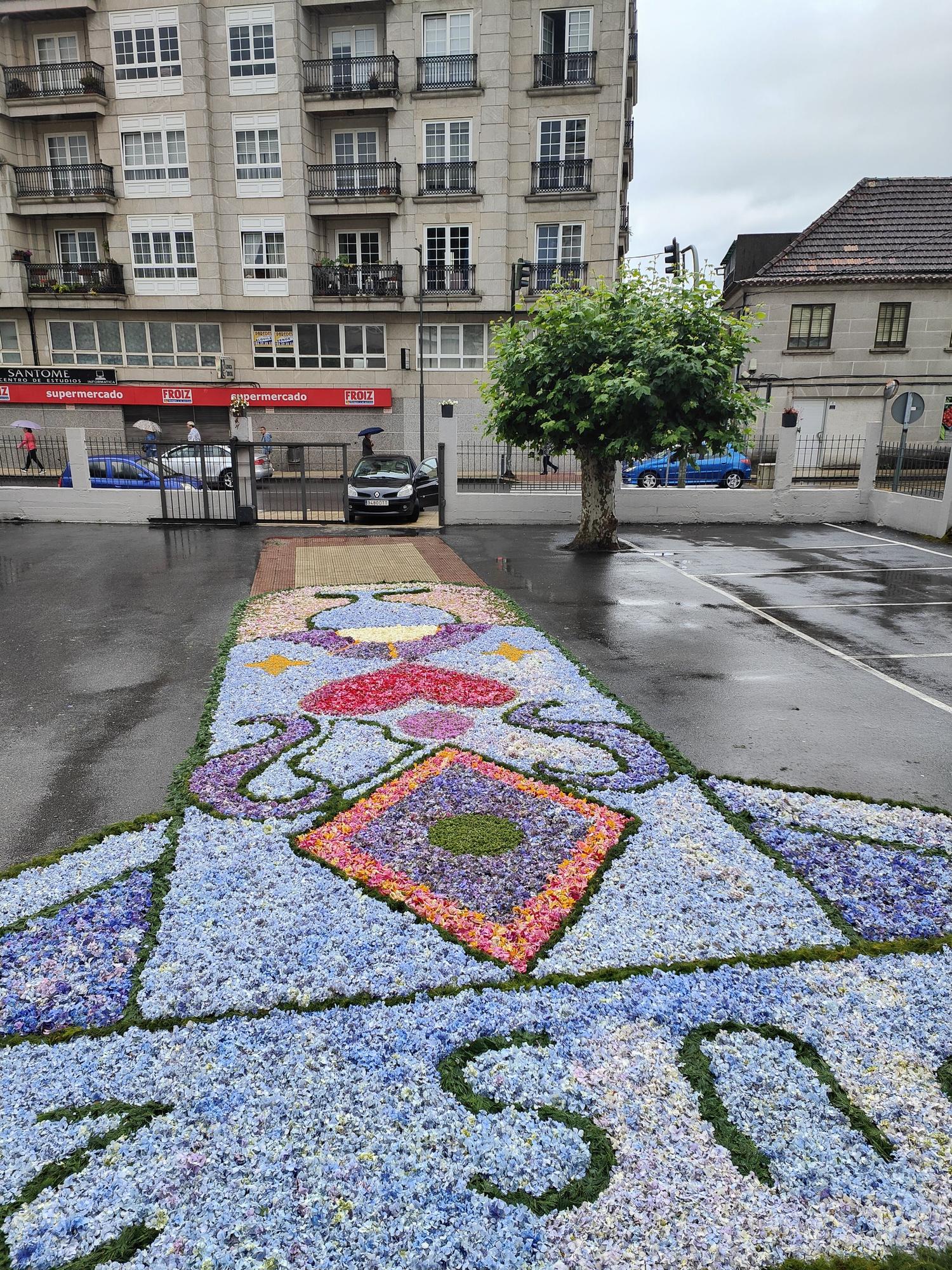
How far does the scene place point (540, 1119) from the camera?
302cm

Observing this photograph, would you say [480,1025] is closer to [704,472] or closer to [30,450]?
[704,472]

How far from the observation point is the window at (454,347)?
31.7 m

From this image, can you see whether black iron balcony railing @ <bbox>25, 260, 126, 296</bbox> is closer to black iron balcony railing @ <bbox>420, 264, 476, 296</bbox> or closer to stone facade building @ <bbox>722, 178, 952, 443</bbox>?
black iron balcony railing @ <bbox>420, 264, 476, 296</bbox>

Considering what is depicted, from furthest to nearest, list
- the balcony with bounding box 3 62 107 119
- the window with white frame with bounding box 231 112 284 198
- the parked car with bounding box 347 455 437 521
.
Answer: the balcony with bounding box 3 62 107 119
the window with white frame with bounding box 231 112 284 198
the parked car with bounding box 347 455 437 521

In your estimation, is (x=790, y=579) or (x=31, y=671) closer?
(x=31, y=671)

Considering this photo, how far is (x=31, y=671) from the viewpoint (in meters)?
8.27

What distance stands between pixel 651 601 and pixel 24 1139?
9568 mm

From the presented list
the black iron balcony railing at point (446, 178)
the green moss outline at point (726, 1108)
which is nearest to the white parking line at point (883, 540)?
the green moss outline at point (726, 1108)

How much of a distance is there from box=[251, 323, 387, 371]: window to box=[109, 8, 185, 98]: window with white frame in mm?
9008

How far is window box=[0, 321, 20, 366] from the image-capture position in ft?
110

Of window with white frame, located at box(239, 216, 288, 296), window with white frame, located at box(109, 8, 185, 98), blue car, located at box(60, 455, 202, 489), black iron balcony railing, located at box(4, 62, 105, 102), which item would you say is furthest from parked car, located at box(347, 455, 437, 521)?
black iron balcony railing, located at box(4, 62, 105, 102)

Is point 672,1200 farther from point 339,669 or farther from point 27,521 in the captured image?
point 27,521

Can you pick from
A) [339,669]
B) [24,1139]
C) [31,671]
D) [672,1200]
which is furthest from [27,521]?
[672,1200]

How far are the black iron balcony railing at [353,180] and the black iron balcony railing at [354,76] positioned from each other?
234 cm
